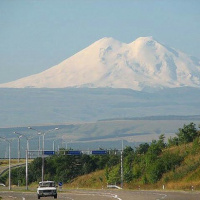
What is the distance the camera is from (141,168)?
154 meters

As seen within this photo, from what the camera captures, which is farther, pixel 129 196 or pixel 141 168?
pixel 141 168

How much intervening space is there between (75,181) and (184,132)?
2984 centimetres

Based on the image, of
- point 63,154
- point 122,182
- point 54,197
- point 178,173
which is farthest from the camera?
point 63,154

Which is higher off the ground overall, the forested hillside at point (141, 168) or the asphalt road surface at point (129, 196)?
the forested hillside at point (141, 168)

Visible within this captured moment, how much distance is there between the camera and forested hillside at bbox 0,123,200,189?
138625 millimetres

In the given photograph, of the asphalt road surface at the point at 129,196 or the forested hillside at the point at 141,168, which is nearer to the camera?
the asphalt road surface at the point at 129,196

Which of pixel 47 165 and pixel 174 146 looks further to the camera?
pixel 47 165

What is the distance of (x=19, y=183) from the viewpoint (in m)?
189

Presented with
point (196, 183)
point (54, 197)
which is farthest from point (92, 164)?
point (54, 197)

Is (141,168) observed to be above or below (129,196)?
above

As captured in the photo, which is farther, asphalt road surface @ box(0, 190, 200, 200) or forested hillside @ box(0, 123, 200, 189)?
forested hillside @ box(0, 123, 200, 189)

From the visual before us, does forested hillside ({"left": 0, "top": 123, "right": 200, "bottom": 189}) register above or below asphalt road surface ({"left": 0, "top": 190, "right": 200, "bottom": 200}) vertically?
above

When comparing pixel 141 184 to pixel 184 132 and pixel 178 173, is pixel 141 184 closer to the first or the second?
pixel 178 173

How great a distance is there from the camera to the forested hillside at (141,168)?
139 metres
